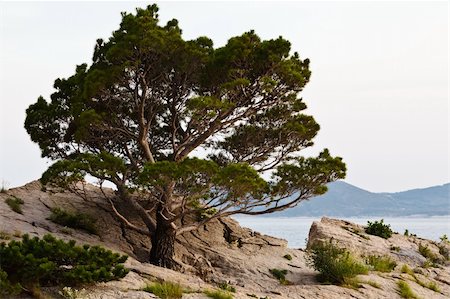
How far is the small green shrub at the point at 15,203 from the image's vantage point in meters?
19.8

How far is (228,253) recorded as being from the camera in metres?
22.2

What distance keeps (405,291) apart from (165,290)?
927 cm

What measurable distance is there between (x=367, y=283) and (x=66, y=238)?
32.7 ft

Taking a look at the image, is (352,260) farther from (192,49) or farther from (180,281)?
(192,49)

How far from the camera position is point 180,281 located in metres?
16.0

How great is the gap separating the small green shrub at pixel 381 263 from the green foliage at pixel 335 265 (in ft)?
5.53

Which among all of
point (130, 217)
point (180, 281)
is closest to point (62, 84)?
point (130, 217)

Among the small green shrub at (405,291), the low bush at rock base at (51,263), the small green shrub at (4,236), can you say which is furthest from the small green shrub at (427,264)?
the small green shrub at (4,236)

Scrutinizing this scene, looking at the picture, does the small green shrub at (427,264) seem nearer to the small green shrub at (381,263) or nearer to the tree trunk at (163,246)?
the small green shrub at (381,263)

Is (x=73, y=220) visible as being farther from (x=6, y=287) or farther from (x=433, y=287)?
(x=433, y=287)

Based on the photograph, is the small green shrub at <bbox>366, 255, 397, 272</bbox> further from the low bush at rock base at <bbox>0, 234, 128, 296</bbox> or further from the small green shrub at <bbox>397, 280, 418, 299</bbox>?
the low bush at rock base at <bbox>0, 234, 128, 296</bbox>

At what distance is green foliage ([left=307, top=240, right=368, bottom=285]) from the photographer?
64.0 feet

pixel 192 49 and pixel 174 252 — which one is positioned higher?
pixel 192 49

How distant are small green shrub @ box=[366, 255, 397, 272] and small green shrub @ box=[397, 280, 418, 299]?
1890 millimetres
